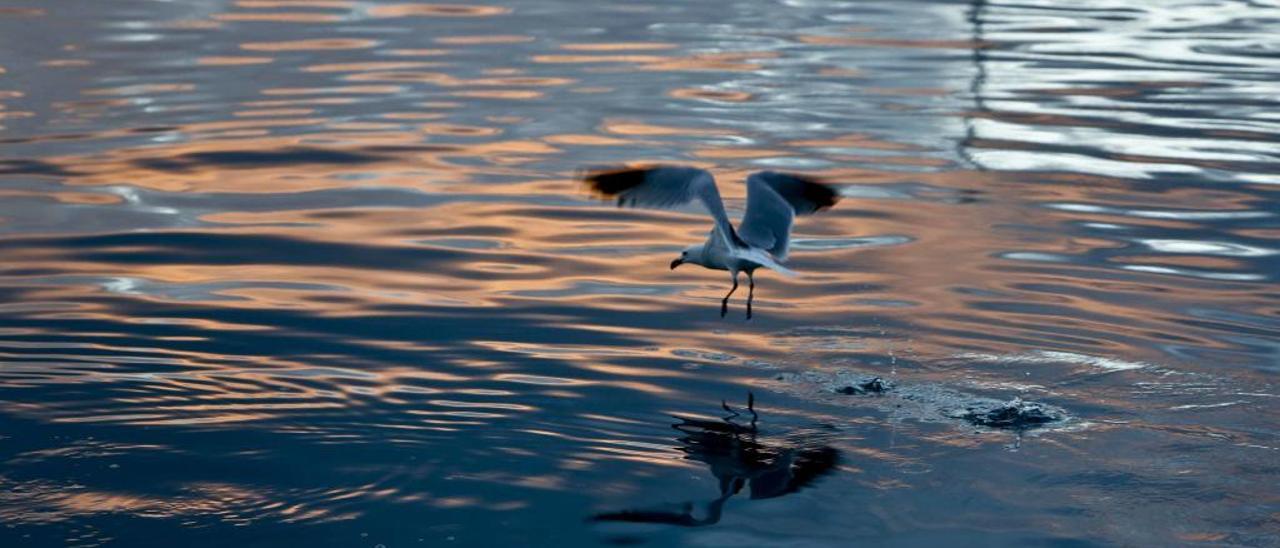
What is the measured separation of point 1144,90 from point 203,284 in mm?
12290

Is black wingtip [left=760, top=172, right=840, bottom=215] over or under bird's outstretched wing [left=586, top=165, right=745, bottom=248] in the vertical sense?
under

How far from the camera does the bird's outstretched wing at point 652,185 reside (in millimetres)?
9734

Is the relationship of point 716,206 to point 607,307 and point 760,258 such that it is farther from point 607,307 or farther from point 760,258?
point 607,307

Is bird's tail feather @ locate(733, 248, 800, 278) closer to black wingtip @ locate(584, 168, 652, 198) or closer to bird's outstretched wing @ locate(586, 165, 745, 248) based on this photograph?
bird's outstretched wing @ locate(586, 165, 745, 248)

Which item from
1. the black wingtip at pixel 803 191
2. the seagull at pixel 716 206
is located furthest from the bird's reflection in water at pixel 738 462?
the black wingtip at pixel 803 191

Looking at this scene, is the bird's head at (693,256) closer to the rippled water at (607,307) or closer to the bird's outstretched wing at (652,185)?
the bird's outstretched wing at (652,185)

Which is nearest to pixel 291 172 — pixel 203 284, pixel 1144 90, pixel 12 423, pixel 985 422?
pixel 203 284

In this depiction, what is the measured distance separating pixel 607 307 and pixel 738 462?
2935mm

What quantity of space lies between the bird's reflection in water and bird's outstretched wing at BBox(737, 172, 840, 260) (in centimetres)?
144

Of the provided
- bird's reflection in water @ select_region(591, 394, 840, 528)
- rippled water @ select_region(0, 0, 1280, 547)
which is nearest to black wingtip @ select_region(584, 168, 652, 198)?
rippled water @ select_region(0, 0, 1280, 547)

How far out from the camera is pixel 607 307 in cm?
1088

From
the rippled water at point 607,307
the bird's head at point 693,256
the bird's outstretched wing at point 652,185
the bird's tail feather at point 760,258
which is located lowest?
the rippled water at point 607,307

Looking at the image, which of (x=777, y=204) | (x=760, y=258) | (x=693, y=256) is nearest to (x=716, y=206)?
(x=760, y=258)

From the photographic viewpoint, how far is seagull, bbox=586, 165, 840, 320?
9.55m
